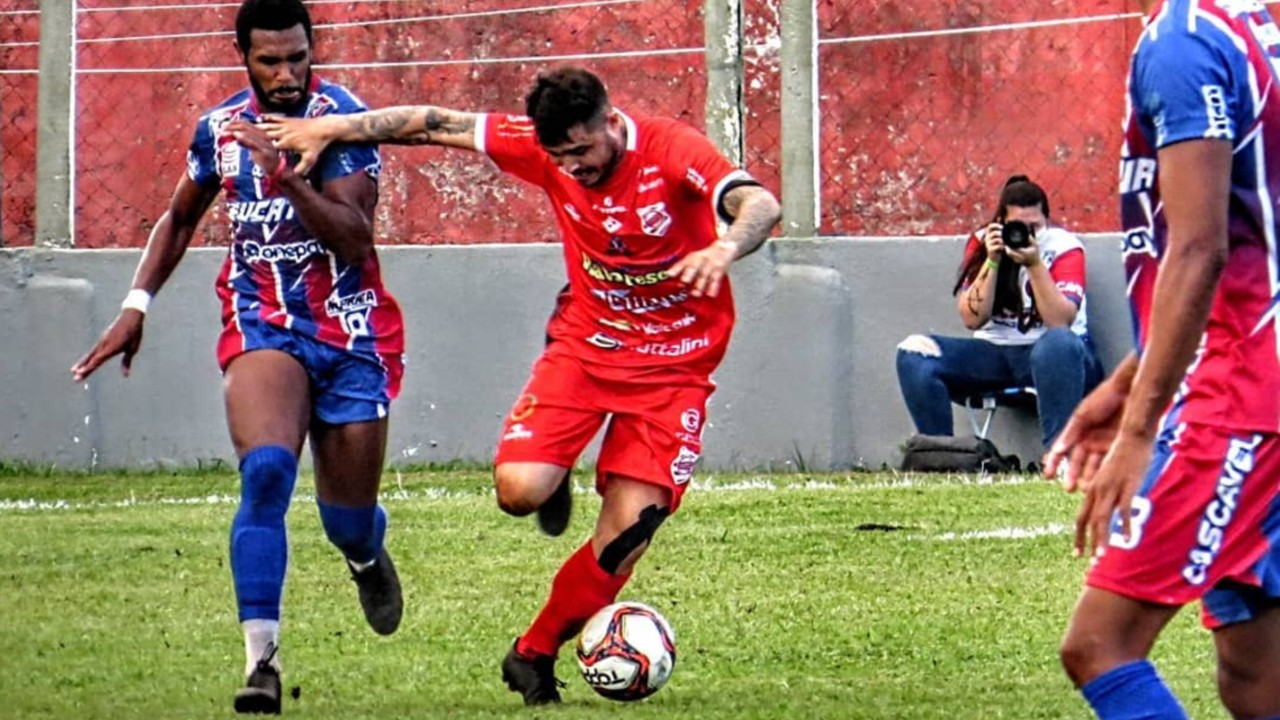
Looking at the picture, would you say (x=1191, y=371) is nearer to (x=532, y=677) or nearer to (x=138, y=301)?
(x=532, y=677)

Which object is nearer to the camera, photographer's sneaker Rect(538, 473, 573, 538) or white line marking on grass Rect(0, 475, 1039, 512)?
photographer's sneaker Rect(538, 473, 573, 538)

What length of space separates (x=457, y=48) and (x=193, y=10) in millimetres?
Result: 1950

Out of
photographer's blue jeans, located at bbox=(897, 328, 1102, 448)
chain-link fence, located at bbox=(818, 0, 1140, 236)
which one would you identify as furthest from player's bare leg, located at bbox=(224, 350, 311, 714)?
chain-link fence, located at bbox=(818, 0, 1140, 236)

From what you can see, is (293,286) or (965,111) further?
(965,111)

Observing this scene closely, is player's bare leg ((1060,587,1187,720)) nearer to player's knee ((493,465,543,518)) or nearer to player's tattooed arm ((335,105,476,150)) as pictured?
player's knee ((493,465,543,518))

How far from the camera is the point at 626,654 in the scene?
668 centimetres

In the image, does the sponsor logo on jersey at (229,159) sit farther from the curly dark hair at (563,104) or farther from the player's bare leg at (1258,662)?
the player's bare leg at (1258,662)

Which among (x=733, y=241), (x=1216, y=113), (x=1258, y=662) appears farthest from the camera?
(x=733, y=241)

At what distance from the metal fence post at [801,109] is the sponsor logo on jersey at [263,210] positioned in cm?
629

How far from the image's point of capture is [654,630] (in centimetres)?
679

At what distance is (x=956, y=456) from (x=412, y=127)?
5.59m

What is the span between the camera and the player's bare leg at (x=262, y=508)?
666 cm

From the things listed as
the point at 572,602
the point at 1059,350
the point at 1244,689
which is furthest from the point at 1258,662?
the point at 1059,350

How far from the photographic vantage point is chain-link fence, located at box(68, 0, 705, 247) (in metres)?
15.6
